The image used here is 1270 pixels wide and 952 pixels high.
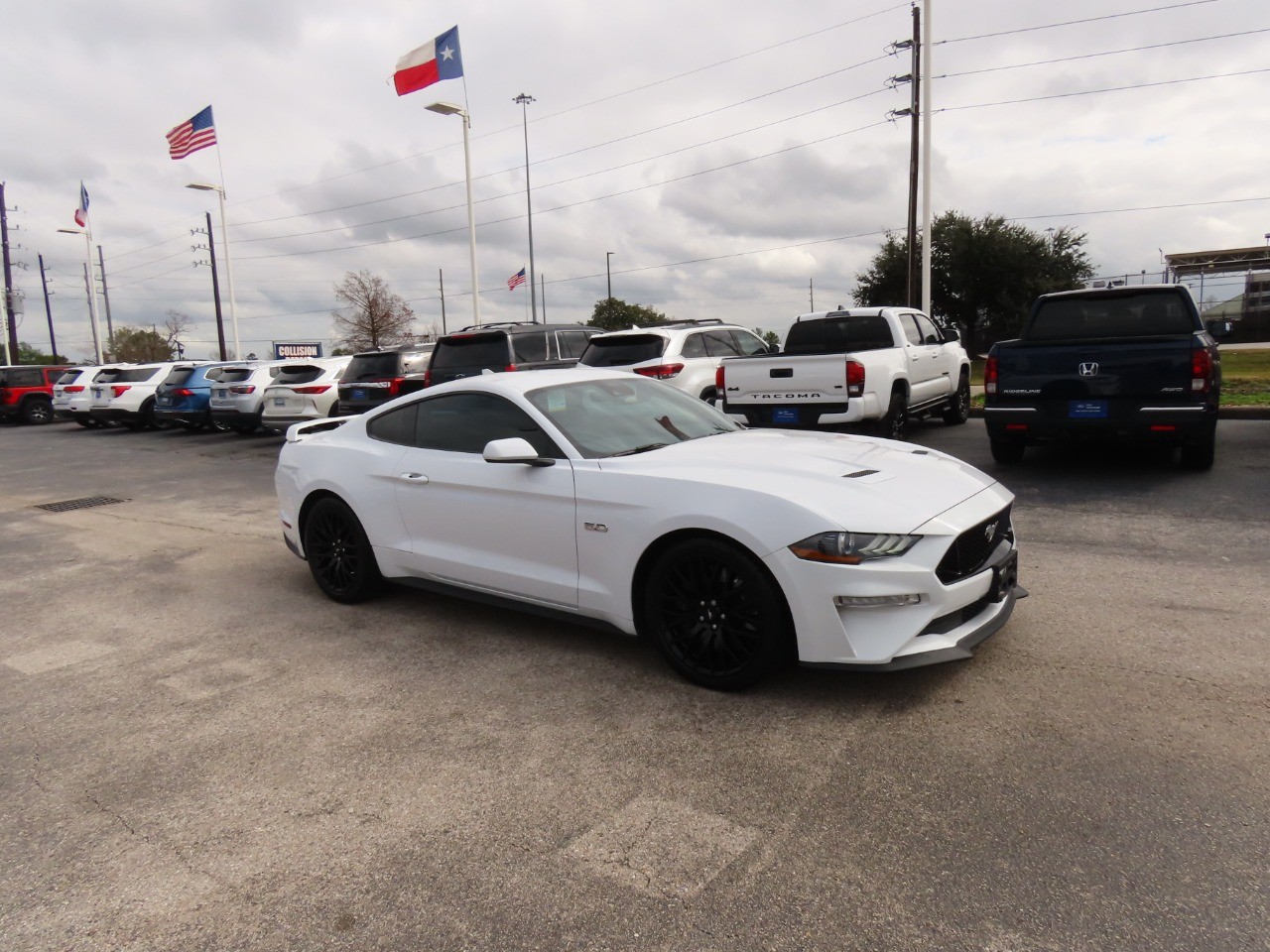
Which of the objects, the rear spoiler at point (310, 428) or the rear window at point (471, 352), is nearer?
the rear spoiler at point (310, 428)

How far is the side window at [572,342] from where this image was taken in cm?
1360

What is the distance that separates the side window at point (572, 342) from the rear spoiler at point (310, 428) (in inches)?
280

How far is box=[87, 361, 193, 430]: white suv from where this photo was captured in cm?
2073

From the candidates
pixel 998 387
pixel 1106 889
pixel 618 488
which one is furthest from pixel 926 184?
pixel 1106 889

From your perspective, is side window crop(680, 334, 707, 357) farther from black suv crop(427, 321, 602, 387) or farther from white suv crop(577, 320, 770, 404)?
black suv crop(427, 321, 602, 387)

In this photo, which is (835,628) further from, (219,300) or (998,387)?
(219,300)

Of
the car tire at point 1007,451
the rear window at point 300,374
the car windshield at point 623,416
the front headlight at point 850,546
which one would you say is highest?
the rear window at point 300,374

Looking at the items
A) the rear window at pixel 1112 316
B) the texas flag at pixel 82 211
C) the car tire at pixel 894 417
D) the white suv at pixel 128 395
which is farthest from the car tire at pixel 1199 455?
the texas flag at pixel 82 211

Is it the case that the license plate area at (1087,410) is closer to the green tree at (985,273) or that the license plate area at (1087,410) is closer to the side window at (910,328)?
the side window at (910,328)

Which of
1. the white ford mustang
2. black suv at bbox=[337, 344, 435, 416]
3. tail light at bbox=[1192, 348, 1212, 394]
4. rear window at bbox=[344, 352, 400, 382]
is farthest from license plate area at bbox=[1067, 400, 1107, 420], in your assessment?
rear window at bbox=[344, 352, 400, 382]

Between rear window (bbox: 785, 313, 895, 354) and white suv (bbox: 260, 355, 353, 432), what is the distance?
26.2ft

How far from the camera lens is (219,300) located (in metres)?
46.7

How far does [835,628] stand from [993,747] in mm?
709

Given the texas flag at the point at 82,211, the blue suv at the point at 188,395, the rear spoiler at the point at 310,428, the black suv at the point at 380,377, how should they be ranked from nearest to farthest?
the rear spoiler at the point at 310,428, the black suv at the point at 380,377, the blue suv at the point at 188,395, the texas flag at the point at 82,211
